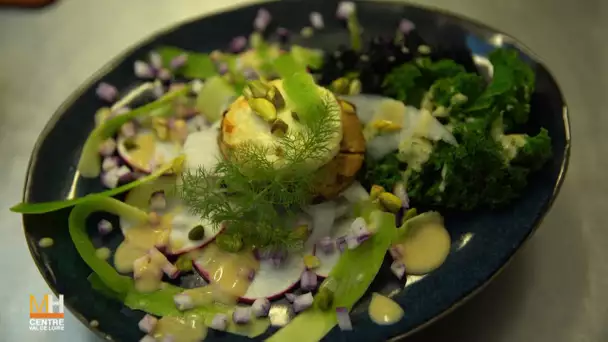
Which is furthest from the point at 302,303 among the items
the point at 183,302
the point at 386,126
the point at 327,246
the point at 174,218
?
the point at 386,126

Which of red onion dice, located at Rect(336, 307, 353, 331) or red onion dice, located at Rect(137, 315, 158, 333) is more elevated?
red onion dice, located at Rect(336, 307, 353, 331)

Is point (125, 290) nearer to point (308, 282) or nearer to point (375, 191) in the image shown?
point (308, 282)

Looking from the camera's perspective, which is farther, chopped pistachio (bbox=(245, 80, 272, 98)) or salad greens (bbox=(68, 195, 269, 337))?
chopped pistachio (bbox=(245, 80, 272, 98))

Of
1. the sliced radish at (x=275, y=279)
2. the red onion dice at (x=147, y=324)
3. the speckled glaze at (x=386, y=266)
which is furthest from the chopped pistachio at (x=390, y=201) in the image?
the red onion dice at (x=147, y=324)

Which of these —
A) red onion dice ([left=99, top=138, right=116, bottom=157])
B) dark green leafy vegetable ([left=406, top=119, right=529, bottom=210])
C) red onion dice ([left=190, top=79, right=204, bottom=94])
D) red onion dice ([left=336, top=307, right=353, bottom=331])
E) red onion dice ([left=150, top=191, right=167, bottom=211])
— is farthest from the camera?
red onion dice ([left=190, top=79, right=204, bottom=94])

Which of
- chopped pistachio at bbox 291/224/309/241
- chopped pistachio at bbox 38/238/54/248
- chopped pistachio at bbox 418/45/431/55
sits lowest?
chopped pistachio at bbox 38/238/54/248

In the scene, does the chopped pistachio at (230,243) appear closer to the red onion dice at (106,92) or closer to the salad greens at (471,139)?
the salad greens at (471,139)

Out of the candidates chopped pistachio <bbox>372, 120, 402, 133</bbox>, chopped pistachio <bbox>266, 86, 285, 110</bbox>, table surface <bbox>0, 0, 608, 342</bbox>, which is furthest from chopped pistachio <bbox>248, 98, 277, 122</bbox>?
table surface <bbox>0, 0, 608, 342</bbox>

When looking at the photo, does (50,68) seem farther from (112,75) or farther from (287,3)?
(287,3)

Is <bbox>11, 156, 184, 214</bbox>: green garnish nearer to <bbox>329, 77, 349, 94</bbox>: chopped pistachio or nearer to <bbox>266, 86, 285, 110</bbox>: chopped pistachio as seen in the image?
<bbox>266, 86, 285, 110</bbox>: chopped pistachio
